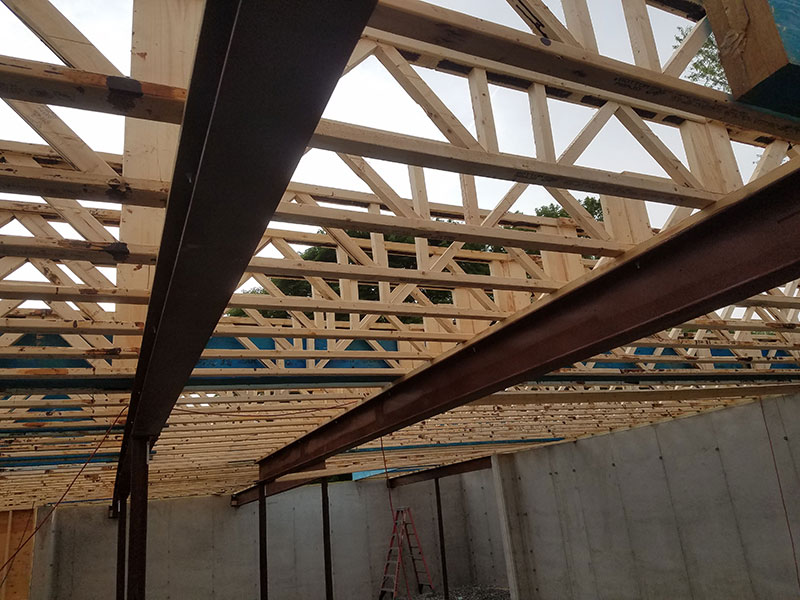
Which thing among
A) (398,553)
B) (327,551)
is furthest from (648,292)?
(398,553)

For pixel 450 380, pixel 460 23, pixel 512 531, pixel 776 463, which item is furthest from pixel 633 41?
pixel 512 531

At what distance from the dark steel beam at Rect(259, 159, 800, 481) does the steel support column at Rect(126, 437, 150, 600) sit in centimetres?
260

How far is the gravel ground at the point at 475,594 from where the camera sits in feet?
53.1

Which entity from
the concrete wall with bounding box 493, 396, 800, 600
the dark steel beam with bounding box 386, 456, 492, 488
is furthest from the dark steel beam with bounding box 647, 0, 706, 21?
the dark steel beam with bounding box 386, 456, 492, 488

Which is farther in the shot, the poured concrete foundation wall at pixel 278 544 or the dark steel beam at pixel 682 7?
the poured concrete foundation wall at pixel 278 544

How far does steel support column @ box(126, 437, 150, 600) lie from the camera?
5184 mm

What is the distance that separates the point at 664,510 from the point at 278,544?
10468 mm

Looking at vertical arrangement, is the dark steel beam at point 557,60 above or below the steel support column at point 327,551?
above

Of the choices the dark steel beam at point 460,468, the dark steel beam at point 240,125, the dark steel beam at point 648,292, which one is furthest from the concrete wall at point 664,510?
the dark steel beam at point 240,125

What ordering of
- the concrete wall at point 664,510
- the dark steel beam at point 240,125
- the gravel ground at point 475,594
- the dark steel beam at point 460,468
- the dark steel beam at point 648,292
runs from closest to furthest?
1. the dark steel beam at point 240,125
2. the dark steel beam at point 648,292
3. the concrete wall at point 664,510
4. the dark steel beam at point 460,468
5. the gravel ground at point 475,594

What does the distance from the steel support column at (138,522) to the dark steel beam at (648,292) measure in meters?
2.60

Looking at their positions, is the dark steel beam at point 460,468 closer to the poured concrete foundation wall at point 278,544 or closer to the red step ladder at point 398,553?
the red step ladder at point 398,553

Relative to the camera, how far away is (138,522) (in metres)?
5.37

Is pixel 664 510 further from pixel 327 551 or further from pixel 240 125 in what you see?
pixel 240 125
